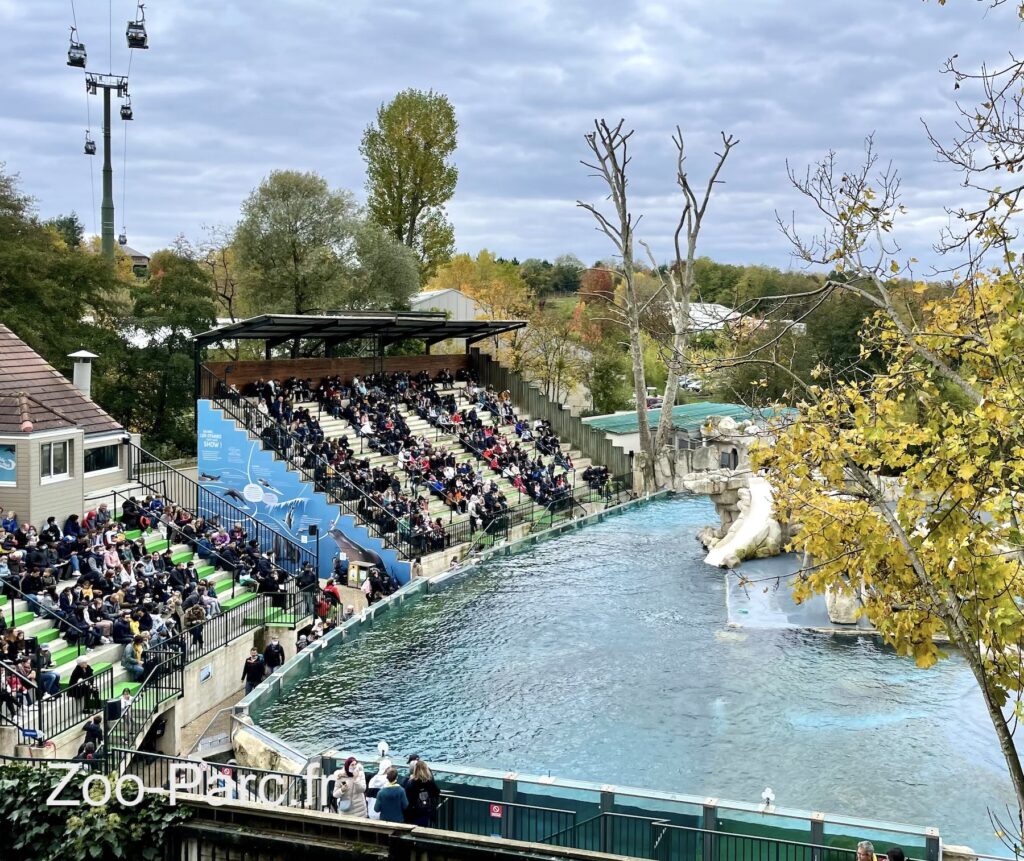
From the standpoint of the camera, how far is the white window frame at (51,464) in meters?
22.1

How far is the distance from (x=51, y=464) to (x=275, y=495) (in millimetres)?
7162

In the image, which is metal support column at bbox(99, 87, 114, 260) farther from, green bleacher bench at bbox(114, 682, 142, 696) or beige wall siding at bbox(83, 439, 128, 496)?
green bleacher bench at bbox(114, 682, 142, 696)

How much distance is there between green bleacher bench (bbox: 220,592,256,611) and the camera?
2112 cm

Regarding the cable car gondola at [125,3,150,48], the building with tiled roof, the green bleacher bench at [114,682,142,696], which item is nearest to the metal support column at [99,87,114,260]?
the cable car gondola at [125,3,150,48]

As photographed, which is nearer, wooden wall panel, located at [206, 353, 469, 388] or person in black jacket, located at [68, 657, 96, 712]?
person in black jacket, located at [68, 657, 96, 712]

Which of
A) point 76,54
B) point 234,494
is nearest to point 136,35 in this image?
point 76,54

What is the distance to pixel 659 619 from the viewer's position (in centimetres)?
A: 2253

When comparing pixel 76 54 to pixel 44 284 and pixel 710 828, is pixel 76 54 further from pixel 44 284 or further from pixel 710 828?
pixel 710 828

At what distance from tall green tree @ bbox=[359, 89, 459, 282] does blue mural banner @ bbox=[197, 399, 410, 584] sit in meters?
33.0

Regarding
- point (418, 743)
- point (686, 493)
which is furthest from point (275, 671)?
point (686, 493)

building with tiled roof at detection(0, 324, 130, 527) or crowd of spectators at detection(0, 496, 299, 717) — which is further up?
building with tiled roof at detection(0, 324, 130, 527)

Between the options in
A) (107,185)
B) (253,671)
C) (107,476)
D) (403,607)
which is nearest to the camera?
(253,671)

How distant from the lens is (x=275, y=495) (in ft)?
94.1

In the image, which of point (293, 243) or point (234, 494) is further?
point (293, 243)
